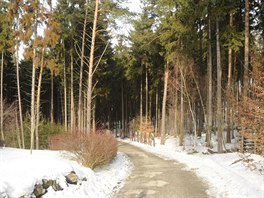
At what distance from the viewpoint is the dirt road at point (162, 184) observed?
10.9m

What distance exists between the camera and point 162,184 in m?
12.6

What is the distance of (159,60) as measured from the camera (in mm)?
37438

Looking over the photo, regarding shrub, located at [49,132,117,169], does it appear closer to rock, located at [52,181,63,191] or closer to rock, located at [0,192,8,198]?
rock, located at [52,181,63,191]

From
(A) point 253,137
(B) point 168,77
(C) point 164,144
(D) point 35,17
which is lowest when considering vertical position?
(C) point 164,144

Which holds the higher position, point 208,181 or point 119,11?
point 119,11

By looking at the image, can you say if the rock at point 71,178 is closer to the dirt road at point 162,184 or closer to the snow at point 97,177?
the snow at point 97,177

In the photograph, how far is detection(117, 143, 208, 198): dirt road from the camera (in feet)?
35.8

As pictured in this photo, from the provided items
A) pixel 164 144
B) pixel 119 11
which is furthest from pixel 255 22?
pixel 164 144

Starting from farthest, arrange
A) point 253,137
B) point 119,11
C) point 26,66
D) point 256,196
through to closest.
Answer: point 26,66
point 119,11
point 253,137
point 256,196

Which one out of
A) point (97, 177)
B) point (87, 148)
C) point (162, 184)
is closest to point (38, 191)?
point (97, 177)

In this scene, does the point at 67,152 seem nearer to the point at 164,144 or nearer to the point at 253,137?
the point at 253,137

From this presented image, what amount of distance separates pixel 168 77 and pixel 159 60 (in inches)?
228

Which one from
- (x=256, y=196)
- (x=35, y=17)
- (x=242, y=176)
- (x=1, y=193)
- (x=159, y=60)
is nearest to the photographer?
(x=1, y=193)

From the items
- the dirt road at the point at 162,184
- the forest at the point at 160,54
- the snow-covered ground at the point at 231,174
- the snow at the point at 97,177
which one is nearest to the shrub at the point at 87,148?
the snow at the point at 97,177
